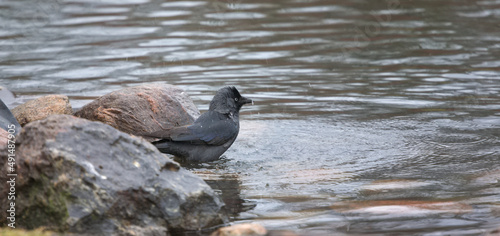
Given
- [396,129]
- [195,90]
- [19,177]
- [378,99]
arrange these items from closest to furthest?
[19,177], [396,129], [378,99], [195,90]

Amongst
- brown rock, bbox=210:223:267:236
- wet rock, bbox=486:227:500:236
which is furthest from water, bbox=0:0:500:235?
brown rock, bbox=210:223:267:236

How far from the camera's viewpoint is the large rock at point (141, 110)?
849cm

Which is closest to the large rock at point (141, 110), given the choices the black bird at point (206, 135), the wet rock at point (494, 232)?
the black bird at point (206, 135)

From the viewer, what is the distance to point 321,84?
1206cm

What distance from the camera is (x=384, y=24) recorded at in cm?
1711

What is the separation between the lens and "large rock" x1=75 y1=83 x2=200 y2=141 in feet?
27.9

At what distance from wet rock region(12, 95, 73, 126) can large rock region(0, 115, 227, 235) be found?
3.40 meters

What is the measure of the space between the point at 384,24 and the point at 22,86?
30.4ft

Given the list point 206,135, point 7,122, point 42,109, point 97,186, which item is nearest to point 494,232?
point 97,186

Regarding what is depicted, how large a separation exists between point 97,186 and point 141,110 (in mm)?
3541

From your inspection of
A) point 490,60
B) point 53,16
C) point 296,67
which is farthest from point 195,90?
point 53,16

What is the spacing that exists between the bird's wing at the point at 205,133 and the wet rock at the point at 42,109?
5.54ft

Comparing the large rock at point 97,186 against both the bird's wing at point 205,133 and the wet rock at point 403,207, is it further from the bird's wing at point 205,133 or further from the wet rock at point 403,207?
the bird's wing at point 205,133

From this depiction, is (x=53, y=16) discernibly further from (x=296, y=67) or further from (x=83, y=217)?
(x=83, y=217)
